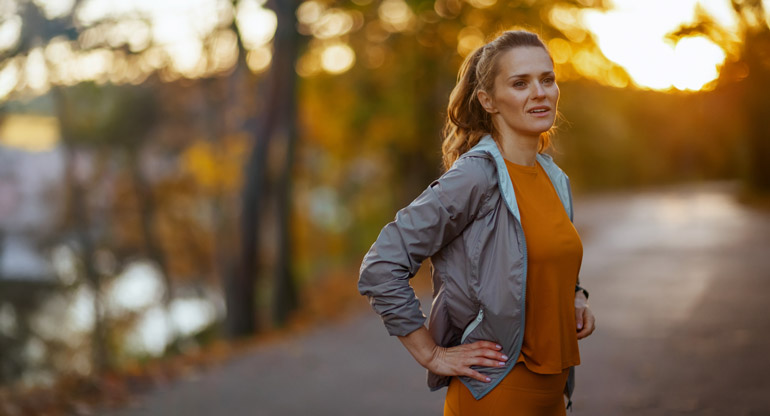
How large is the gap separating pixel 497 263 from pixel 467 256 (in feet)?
0.33

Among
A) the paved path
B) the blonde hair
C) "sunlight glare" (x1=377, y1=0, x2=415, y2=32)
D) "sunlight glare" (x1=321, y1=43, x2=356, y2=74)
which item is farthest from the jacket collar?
"sunlight glare" (x1=321, y1=43, x2=356, y2=74)

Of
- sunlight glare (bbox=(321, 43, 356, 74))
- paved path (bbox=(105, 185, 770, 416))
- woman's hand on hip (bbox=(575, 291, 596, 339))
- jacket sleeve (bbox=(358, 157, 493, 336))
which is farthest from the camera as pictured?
sunlight glare (bbox=(321, 43, 356, 74))

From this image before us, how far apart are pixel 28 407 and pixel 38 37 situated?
5714mm

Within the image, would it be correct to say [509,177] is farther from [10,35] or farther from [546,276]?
[10,35]

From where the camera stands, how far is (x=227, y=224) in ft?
67.9

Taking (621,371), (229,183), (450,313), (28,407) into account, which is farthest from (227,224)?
(450,313)

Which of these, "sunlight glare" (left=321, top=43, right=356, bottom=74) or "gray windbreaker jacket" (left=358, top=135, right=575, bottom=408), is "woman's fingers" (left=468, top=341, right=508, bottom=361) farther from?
"sunlight glare" (left=321, top=43, right=356, bottom=74)

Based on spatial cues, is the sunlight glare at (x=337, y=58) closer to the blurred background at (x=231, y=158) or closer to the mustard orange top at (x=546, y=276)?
the blurred background at (x=231, y=158)

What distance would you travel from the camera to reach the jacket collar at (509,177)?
2.34 meters

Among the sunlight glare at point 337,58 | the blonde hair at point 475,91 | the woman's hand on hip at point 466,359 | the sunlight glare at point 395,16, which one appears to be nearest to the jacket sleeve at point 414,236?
the woman's hand on hip at point 466,359

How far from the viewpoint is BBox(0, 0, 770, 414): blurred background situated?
12102mm

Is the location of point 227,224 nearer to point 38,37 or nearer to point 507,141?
point 38,37

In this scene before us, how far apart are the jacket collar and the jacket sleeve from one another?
0.05m

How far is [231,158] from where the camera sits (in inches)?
762
